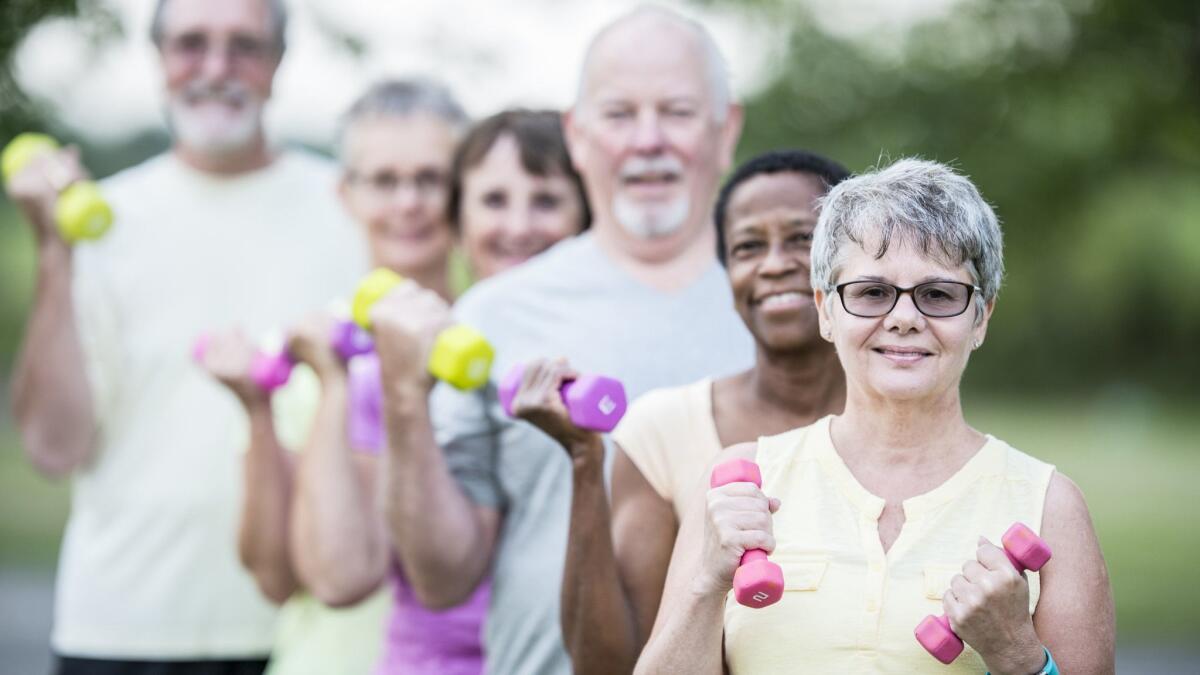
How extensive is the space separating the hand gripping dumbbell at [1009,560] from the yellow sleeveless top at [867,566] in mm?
80

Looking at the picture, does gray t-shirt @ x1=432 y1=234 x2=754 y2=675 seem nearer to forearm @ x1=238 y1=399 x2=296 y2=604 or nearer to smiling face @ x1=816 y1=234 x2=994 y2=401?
forearm @ x1=238 y1=399 x2=296 y2=604

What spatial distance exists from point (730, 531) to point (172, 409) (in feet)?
10.2

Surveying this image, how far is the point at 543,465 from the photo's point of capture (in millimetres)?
3812

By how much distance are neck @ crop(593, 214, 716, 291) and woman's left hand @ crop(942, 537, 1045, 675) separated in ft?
5.23

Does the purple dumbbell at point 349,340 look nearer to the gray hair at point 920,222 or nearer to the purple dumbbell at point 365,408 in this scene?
the purple dumbbell at point 365,408

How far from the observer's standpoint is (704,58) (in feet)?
12.9

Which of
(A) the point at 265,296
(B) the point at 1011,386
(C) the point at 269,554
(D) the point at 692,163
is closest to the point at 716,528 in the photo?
(D) the point at 692,163

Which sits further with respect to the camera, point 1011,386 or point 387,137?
point 1011,386

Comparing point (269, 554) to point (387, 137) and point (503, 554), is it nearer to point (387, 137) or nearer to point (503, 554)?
point (503, 554)

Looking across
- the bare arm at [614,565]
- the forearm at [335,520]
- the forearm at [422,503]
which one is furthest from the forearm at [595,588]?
the forearm at [335,520]

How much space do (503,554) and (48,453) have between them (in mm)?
2040

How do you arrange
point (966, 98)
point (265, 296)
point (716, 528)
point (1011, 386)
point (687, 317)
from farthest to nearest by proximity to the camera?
point (1011, 386), point (966, 98), point (265, 296), point (687, 317), point (716, 528)

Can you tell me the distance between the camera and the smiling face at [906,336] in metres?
2.61

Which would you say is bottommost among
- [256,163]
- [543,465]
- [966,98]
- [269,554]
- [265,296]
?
[269,554]
